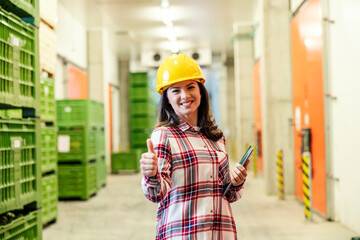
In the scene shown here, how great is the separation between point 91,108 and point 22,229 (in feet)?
22.9

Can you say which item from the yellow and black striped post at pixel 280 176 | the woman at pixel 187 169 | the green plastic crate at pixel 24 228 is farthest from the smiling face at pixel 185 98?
the yellow and black striped post at pixel 280 176

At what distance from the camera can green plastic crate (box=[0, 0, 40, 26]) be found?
4.26 m

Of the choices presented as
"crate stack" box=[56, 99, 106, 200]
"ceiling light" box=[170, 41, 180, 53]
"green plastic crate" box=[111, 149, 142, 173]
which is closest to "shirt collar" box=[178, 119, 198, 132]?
"crate stack" box=[56, 99, 106, 200]

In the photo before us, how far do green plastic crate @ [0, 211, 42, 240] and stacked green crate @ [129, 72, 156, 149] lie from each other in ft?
49.8

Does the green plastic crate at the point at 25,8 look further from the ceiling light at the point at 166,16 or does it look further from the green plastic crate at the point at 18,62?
the ceiling light at the point at 166,16

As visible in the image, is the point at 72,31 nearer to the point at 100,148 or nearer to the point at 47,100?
the point at 100,148

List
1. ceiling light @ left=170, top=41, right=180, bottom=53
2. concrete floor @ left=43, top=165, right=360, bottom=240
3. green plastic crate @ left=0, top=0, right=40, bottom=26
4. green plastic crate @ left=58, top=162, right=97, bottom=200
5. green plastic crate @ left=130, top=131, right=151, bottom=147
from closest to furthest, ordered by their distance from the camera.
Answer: green plastic crate @ left=0, top=0, right=40, bottom=26 → concrete floor @ left=43, top=165, right=360, bottom=240 → green plastic crate @ left=58, top=162, right=97, bottom=200 → green plastic crate @ left=130, top=131, right=151, bottom=147 → ceiling light @ left=170, top=41, right=180, bottom=53

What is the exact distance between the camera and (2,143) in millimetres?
4059

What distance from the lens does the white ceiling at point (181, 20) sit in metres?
14.7

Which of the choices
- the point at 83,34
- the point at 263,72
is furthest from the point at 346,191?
the point at 83,34

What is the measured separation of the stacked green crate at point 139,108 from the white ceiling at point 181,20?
1.49 meters

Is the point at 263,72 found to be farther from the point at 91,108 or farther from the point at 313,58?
the point at 91,108

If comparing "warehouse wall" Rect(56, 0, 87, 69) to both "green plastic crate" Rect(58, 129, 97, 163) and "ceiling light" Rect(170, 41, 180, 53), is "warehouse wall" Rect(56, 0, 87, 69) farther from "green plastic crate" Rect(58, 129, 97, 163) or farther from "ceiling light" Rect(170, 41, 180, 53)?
"ceiling light" Rect(170, 41, 180, 53)

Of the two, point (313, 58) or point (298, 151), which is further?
point (298, 151)
